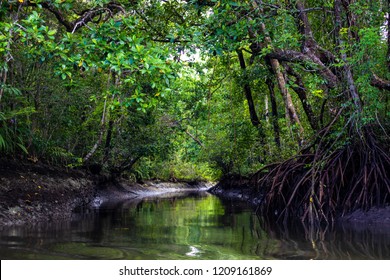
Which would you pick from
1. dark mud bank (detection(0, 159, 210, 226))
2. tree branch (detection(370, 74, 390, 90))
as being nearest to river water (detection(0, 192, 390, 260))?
dark mud bank (detection(0, 159, 210, 226))

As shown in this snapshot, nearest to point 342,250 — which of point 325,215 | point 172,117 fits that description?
point 325,215

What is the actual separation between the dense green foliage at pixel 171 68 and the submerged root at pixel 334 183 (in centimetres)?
31

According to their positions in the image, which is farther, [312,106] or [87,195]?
[87,195]

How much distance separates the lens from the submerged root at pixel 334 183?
6.72 m

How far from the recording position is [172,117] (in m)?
17.8

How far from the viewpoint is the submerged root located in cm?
672

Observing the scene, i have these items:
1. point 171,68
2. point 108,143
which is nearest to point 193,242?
point 171,68

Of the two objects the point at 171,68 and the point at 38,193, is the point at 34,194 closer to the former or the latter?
the point at 38,193

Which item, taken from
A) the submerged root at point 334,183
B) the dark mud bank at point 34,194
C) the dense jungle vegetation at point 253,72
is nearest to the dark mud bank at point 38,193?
the dark mud bank at point 34,194

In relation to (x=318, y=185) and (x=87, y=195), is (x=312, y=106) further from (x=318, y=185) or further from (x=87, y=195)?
(x=87, y=195)

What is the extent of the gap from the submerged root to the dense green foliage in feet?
1.00
